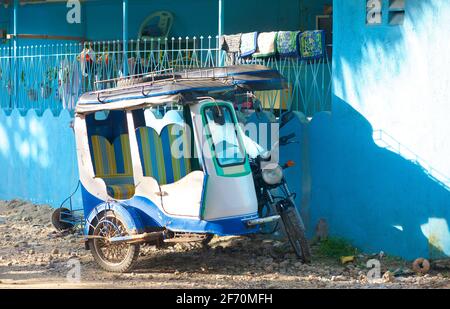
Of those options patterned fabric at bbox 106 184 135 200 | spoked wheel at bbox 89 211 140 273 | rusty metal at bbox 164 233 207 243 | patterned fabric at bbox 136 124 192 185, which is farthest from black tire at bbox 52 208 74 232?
rusty metal at bbox 164 233 207 243

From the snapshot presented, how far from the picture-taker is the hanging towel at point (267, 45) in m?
9.57

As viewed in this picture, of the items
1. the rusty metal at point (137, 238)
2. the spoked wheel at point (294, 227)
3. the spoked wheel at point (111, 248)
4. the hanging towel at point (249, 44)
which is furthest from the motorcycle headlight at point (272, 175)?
the hanging towel at point (249, 44)

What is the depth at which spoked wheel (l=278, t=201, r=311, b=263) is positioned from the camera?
7719mm

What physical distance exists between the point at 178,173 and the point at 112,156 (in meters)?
0.89

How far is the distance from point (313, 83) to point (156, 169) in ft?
6.72

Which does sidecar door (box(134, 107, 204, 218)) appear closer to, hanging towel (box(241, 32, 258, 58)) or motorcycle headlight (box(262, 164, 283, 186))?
motorcycle headlight (box(262, 164, 283, 186))

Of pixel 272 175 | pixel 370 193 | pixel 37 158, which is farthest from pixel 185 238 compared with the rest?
pixel 37 158

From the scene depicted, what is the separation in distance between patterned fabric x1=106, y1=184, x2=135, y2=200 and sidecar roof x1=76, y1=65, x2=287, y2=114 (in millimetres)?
861

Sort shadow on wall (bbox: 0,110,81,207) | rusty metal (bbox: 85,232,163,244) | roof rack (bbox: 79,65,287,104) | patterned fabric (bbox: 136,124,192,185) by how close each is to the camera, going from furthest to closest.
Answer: shadow on wall (bbox: 0,110,81,207) < patterned fabric (bbox: 136,124,192,185) < rusty metal (bbox: 85,232,163,244) < roof rack (bbox: 79,65,287,104)

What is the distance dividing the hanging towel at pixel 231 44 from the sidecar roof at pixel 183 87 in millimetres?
1561

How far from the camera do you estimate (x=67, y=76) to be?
1171cm

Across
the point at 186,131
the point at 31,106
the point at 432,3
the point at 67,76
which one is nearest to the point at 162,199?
the point at 186,131

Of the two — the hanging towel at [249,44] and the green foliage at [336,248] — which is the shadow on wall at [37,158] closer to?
the hanging towel at [249,44]
